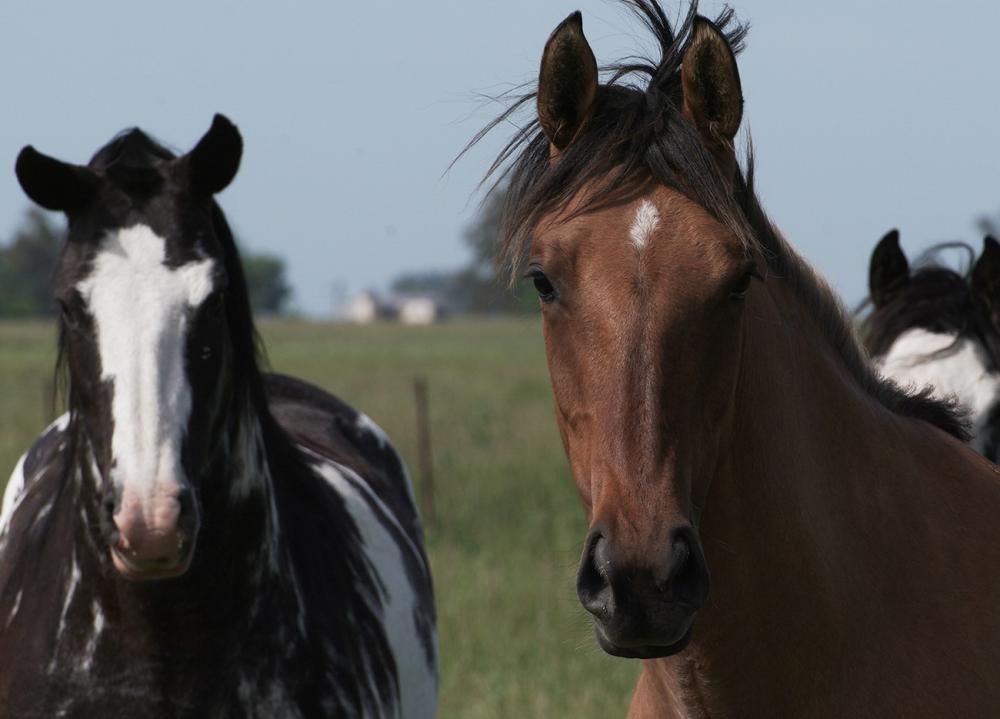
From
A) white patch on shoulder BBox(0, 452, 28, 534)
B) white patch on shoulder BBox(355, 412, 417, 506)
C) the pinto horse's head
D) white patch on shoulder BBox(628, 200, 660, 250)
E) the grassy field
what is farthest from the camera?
the grassy field

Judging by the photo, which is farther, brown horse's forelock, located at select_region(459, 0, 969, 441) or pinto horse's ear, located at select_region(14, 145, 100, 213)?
pinto horse's ear, located at select_region(14, 145, 100, 213)

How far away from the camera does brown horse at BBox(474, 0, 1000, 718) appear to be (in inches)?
89.3

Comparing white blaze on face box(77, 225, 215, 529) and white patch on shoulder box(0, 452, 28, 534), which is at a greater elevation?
white blaze on face box(77, 225, 215, 529)

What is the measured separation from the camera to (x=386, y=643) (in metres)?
3.98

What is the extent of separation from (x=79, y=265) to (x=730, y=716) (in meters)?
2.01

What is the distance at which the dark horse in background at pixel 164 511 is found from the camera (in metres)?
3.12

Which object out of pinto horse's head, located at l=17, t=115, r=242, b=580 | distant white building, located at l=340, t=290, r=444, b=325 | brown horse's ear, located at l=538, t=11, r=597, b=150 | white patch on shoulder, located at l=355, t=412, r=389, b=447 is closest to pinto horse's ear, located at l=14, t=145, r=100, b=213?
pinto horse's head, located at l=17, t=115, r=242, b=580

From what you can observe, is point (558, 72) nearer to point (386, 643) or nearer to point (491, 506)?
point (386, 643)

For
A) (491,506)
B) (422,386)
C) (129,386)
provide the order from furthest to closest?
(422,386) → (491,506) → (129,386)

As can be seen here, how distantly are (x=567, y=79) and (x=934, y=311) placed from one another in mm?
2760

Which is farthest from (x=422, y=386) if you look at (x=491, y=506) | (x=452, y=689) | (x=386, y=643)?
(x=386, y=643)

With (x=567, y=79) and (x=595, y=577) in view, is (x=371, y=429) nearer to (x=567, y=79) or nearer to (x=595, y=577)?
(x=567, y=79)

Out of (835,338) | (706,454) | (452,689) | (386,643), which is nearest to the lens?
(706,454)

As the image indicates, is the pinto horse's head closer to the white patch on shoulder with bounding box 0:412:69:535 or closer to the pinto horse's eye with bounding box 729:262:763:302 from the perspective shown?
the white patch on shoulder with bounding box 0:412:69:535
